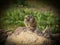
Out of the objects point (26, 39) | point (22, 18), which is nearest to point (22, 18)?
point (22, 18)

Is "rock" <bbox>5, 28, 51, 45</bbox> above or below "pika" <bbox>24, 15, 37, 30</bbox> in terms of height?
below

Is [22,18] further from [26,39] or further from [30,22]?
[26,39]

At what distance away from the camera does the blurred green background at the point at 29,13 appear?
2.10m

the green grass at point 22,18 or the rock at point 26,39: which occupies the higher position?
the green grass at point 22,18

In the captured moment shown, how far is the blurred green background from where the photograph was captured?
210cm

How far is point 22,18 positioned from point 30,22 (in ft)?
0.32

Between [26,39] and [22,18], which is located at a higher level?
[22,18]

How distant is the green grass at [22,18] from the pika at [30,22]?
33 millimetres

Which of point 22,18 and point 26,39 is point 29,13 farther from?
point 26,39

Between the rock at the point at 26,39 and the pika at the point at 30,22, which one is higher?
the pika at the point at 30,22

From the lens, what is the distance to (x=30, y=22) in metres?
2.10

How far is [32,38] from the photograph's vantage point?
2.07m

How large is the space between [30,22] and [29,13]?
10 cm

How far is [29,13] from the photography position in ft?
6.93
